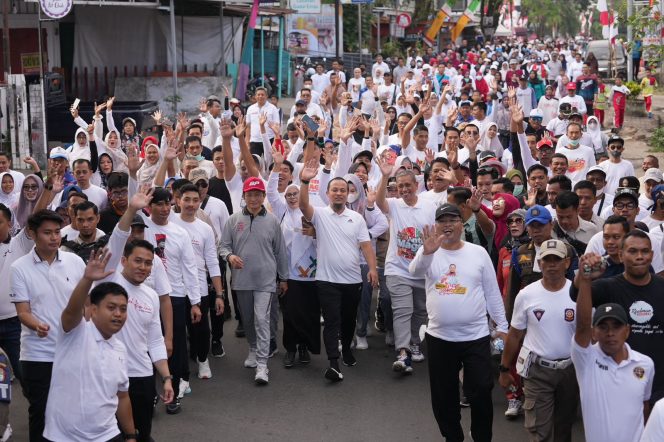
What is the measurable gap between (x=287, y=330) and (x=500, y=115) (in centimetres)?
1092

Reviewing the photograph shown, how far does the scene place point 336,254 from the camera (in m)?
9.59

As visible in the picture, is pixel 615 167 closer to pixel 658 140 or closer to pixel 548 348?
pixel 548 348

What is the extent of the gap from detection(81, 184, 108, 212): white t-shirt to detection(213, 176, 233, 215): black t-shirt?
1.36 metres

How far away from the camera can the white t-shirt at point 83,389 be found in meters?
5.70

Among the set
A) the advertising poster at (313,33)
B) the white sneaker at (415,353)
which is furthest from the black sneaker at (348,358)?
the advertising poster at (313,33)

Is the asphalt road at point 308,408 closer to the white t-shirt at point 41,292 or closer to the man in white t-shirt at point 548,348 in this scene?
the man in white t-shirt at point 548,348

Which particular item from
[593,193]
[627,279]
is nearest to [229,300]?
[593,193]

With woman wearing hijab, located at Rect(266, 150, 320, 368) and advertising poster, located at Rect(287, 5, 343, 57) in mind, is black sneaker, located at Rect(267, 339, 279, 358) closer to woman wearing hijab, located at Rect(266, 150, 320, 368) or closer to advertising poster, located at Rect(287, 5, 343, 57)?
woman wearing hijab, located at Rect(266, 150, 320, 368)

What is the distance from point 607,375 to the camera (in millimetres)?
5988

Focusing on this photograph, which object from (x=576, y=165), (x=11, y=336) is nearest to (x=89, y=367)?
(x=11, y=336)

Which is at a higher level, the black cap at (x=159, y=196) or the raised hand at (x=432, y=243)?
the black cap at (x=159, y=196)

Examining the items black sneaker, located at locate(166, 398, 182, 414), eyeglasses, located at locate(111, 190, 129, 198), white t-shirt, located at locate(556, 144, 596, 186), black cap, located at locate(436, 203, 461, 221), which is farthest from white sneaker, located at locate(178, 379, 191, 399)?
white t-shirt, located at locate(556, 144, 596, 186)

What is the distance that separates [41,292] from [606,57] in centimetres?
4128

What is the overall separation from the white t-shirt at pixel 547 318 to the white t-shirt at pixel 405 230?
247cm
